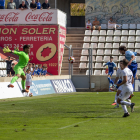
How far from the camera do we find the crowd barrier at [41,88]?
62.2 feet

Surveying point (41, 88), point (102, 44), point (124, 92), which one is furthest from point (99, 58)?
point (124, 92)

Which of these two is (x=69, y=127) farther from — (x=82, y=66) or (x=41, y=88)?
(x=82, y=66)

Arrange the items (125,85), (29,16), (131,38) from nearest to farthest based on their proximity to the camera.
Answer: (125,85) < (29,16) < (131,38)

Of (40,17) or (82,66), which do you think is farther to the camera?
(40,17)

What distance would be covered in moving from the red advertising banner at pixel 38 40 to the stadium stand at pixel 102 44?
5.18ft

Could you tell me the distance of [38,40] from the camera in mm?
32344

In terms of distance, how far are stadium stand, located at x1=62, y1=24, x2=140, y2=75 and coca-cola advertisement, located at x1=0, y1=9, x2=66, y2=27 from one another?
387 centimetres

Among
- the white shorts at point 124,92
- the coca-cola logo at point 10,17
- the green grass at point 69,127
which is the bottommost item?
the green grass at point 69,127

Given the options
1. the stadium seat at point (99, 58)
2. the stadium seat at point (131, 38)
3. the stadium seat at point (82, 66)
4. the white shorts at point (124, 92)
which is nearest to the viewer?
the white shorts at point (124, 92)

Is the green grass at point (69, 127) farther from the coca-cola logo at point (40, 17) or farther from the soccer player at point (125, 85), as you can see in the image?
the coca-cola logo at point (40, 17)

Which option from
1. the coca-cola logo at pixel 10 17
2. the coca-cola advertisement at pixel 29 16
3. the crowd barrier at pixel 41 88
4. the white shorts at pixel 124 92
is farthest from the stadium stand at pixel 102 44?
the white shorts at pixel 124 92

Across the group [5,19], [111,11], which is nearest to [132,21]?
[111,11]

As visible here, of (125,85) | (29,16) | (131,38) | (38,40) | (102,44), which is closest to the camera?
(125,85)

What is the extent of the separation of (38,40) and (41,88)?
10.6 meters
